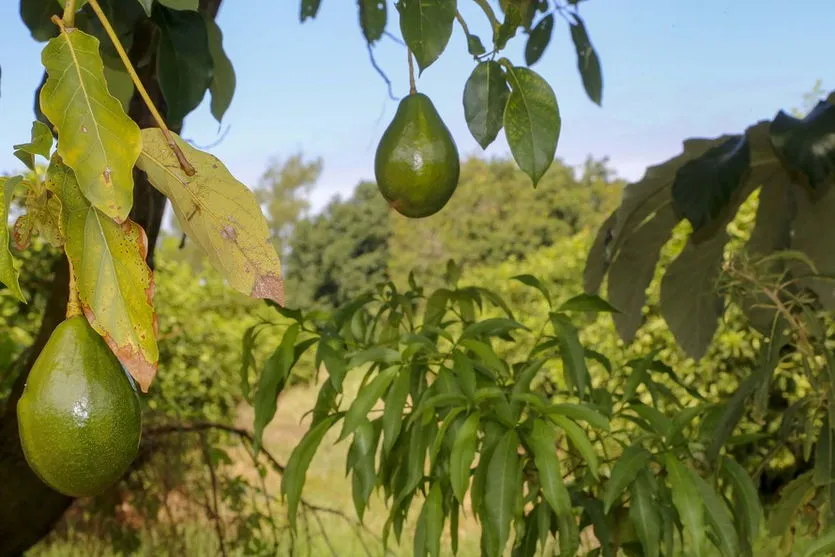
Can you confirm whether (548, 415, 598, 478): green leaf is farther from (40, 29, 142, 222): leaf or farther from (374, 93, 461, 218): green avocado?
(40, 29, 142, 222): leaf

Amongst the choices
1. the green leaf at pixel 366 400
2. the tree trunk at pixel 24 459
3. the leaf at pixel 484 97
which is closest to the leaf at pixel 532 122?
the leaf at pixel 484 97

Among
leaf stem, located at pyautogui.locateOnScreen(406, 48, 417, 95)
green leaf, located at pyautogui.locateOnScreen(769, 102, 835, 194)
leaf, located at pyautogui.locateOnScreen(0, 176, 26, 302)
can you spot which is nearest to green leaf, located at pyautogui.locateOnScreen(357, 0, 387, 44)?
leaf stem, located at pyautogui.locateOnScreen(406, 48, 417, 95)

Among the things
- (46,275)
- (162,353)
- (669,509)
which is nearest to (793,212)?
(669,509)

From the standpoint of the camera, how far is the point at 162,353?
446 cm

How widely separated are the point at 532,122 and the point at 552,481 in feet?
1.74

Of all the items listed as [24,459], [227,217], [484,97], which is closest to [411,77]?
[484,97]

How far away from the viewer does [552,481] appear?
1.11 meters

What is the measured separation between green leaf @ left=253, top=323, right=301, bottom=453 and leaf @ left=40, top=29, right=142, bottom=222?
0.88 meters

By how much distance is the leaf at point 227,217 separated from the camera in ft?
1.76

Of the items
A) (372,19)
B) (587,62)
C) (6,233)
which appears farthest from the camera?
(587,62)

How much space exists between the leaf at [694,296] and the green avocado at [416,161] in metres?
1.16

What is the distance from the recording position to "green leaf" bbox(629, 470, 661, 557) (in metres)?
1.18

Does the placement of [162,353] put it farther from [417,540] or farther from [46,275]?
[417,540]

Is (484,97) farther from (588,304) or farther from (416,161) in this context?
(588,304)
